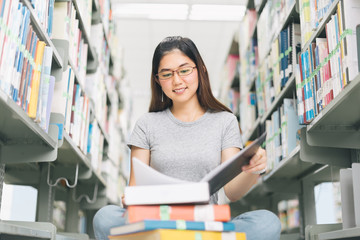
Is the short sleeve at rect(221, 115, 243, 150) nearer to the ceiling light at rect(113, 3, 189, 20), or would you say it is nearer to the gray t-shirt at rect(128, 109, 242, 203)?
the gray t-shirt at rect(128, 109, 242, 203)

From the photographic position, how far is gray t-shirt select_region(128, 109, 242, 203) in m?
1.65

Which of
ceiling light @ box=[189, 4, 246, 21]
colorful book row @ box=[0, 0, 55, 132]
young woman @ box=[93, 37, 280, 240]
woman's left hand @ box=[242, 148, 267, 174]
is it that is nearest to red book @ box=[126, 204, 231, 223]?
woman's left hand @ box=[242, 148, 267, 174]

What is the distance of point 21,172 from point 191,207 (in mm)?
1984

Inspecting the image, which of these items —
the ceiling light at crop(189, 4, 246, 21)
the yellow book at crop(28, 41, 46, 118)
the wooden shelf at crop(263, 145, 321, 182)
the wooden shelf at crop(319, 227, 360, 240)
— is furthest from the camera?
the ceiling light at crop(189, 4, 246, 21)

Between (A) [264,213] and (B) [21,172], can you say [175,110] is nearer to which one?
(A) [264,213]

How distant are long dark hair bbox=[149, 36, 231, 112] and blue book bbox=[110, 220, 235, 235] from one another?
73 centimetres

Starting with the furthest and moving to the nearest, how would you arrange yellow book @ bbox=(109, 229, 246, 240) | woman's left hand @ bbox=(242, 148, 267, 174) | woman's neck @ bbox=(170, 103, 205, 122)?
woman's neck @ bbox=(170, 103, 205, 122), woman's left hand @ bbox=(242, 148, 267, 174), yellow book @ bbox=(109, 229, 246, 240)

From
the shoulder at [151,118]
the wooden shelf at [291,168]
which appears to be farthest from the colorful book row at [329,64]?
the shoulder at [151,118]

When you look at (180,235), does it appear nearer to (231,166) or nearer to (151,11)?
(231,166)

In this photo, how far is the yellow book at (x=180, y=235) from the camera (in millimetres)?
1048

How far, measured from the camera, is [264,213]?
137cm

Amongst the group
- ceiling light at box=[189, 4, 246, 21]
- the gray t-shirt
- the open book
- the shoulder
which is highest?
ceiling light at box=[189, 4, 246, 21]

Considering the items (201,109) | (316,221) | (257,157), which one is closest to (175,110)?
(201,109)

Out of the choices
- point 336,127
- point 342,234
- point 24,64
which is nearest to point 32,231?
point 24,64
